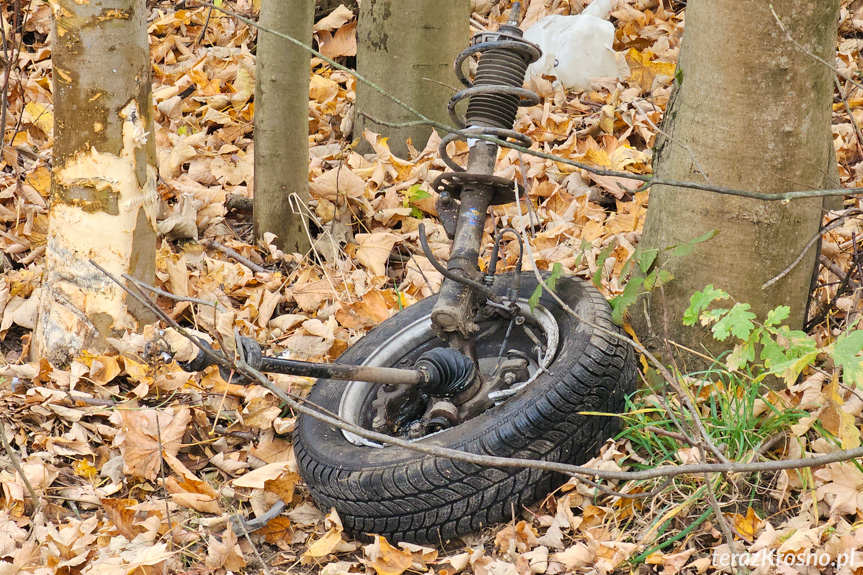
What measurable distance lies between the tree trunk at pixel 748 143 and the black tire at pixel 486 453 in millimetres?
300

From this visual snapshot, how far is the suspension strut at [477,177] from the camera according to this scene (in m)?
3.02

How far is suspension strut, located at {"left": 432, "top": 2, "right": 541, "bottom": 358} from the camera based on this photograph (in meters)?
3.02

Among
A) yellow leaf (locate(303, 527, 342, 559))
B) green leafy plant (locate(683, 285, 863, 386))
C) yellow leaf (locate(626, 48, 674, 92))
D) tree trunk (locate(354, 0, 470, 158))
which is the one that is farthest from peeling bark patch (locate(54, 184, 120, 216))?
yellow leaf (locate(626, 48, 674, 92))

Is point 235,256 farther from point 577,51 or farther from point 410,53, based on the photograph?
point 577,51

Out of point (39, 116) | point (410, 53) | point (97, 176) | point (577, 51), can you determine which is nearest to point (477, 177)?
point (97, 176)

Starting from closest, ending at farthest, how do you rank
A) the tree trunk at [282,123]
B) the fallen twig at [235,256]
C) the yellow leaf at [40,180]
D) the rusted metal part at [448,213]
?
the rusted metal part at [448,213] < the tree trunk at [282,123] < the fallen twig at [235,256] < the yellow leaf at [40,180]

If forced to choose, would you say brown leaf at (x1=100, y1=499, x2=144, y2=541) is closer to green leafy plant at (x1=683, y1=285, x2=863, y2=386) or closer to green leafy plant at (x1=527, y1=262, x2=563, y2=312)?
green leafy plant at (x1=527, y1=262, x2=563, y2=312)

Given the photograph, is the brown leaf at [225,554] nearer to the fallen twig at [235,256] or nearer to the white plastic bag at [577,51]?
the fallen twig at [235,256]

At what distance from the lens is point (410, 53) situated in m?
4.87

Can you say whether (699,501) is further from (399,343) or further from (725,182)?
(399,343)

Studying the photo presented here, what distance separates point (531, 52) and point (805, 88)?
1.08 metres

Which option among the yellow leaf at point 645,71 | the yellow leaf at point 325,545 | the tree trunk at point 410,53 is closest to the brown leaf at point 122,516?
the yellow leaf at point 325,545

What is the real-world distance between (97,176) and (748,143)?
246 cm

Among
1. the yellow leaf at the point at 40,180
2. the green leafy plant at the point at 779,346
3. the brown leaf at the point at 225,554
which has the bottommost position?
the brown leaf at the point at 225,554
